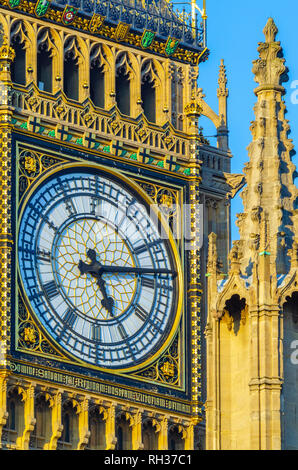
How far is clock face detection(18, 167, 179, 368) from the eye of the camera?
153ft

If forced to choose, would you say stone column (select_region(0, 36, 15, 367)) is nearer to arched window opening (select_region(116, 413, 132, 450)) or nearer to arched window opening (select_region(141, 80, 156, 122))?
arched window opening (select_region(116, 413, 132, 450))

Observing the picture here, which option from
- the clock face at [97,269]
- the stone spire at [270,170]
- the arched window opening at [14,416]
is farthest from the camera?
the clock face at [97,269]

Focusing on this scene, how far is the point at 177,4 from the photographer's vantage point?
5156 centimetres

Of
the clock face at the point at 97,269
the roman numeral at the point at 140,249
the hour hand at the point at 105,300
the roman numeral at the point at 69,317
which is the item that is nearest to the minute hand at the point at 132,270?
the clock face at the point at 97,269

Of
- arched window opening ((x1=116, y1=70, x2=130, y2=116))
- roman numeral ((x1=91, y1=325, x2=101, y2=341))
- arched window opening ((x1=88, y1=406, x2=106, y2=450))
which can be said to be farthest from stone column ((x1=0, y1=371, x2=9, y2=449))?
arched window opening ((x1=116, y1=70, x2=130, y2=116))

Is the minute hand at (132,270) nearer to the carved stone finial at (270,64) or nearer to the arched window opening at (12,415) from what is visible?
the arched window opening at (12,415)

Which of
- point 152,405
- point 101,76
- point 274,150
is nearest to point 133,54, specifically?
point 101,76

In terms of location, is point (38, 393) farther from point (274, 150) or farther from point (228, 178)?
point (274, 150)

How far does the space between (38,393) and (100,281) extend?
3368 mm

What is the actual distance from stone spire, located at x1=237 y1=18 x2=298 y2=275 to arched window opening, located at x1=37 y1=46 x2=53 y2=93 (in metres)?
19.6

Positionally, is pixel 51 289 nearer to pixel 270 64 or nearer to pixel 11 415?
pixel 11 415

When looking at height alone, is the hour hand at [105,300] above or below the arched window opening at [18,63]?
below

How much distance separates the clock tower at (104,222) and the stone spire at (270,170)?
16847mm

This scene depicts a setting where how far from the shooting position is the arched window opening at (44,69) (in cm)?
4847
